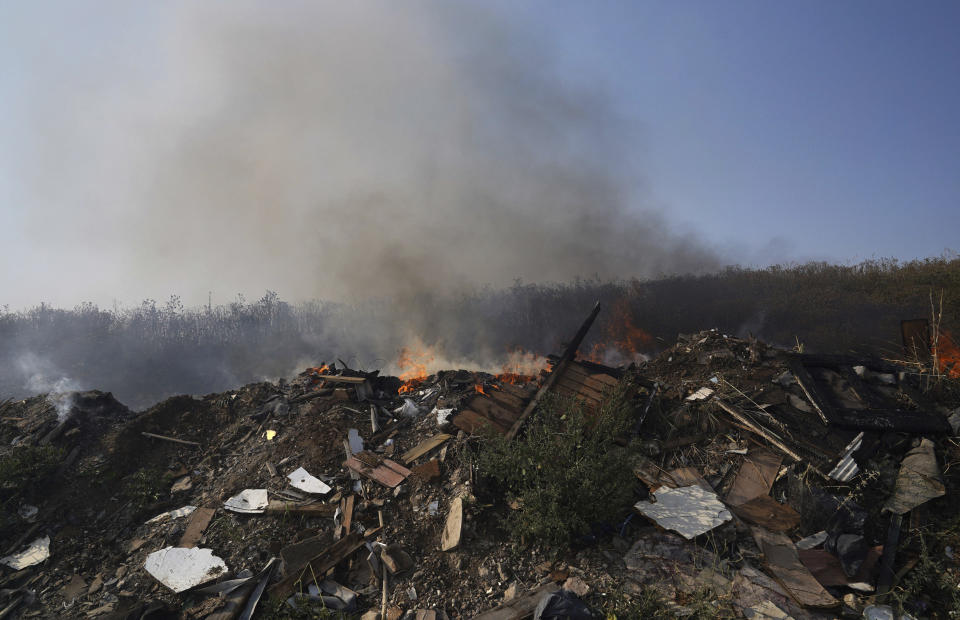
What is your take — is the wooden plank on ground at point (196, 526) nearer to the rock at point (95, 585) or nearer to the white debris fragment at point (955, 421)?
the rock at point (95, 585)

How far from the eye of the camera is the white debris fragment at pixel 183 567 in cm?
491

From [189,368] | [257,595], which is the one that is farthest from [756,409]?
[189,368]

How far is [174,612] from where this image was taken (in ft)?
14.5

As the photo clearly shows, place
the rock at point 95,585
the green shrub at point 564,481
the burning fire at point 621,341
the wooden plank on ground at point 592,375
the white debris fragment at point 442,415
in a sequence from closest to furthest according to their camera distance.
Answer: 1. the green shrub at point 564,481
2. the rock at point 95,585
3. the wooden plank on ground at point 592,375
4. the white debris fragment at point 442,415
5. the burning fire at point 621,341

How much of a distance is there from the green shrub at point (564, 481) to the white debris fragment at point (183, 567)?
12.3ft

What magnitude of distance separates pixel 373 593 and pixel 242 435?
19.1 ft

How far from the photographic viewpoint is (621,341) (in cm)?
1988

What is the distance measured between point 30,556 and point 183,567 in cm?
280

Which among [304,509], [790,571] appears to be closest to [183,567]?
[304,509]

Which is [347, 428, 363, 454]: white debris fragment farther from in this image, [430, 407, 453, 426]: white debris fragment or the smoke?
the smoke

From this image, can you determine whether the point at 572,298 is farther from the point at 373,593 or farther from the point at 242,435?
the point at 373,593

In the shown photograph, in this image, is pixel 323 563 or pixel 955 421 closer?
pixel 323 563

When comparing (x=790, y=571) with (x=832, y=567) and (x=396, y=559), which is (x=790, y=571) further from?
(x=396, y=559)

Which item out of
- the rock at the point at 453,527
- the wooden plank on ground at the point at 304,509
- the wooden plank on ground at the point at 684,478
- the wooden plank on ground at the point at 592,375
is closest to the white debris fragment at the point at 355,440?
the wooden plank on ground at the point at 304,509
